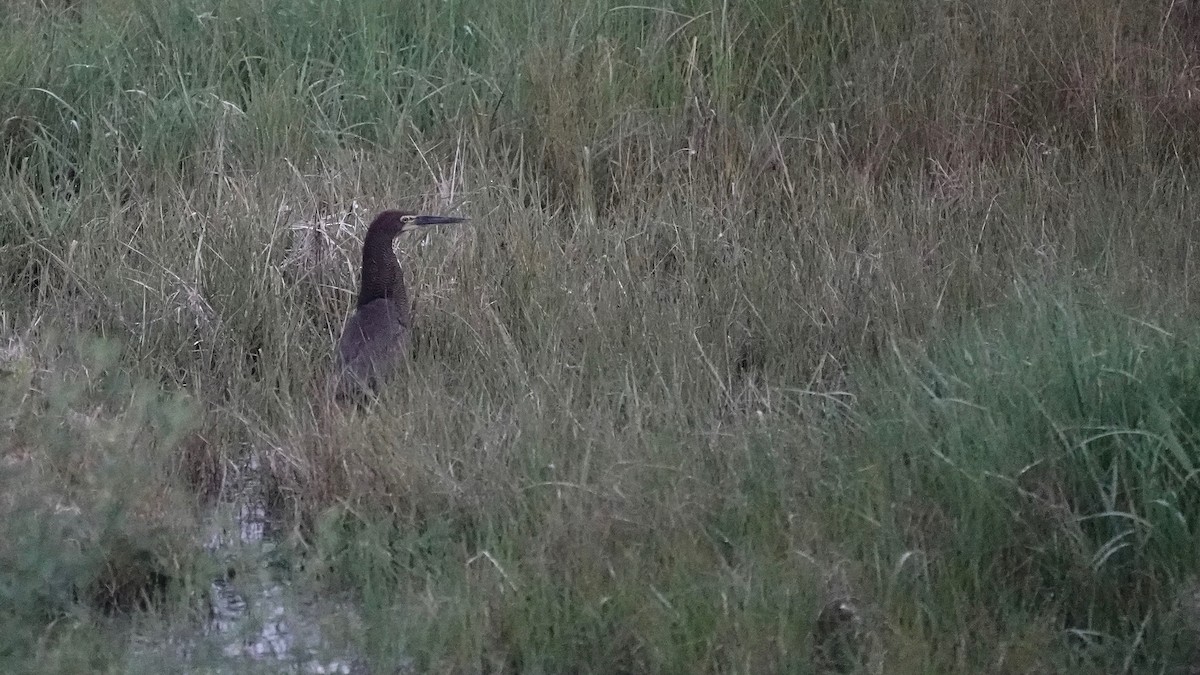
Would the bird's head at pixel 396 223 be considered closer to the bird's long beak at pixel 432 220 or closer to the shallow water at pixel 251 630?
the bird's long beak at pixel 432 220

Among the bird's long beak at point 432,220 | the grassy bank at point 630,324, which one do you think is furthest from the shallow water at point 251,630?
the bird's long beak at point 432,220

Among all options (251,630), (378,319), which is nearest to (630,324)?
(378,319)

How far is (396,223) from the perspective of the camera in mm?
4844

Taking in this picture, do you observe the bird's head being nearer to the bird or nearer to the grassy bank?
the bird

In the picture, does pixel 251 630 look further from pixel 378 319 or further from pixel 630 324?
pixel 630 324

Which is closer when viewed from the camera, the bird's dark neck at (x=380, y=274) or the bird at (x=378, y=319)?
the bird at (x=378, y=319)

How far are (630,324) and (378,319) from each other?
0.80 m

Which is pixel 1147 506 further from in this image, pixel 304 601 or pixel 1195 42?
pixel 1195 42

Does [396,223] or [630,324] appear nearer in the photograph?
[630,324]

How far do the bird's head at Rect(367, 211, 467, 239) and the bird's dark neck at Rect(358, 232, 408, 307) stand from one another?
2 cm

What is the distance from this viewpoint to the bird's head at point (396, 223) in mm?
4816

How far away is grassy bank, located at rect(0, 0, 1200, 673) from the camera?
3.11 meters

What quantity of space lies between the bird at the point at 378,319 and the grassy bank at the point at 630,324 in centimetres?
14

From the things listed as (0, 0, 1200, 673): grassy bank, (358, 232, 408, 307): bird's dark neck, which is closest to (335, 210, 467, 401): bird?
(358, 232, 408, 307): bird's dark neck
